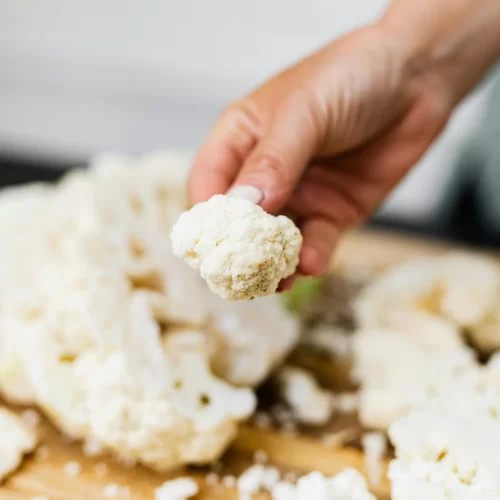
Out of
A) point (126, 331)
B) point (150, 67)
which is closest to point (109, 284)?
point (126, 331)

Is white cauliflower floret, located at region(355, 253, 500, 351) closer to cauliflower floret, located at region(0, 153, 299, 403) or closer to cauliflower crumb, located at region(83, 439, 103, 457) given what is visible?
cauliflower floret, located at region(0, 153, 299, 403)

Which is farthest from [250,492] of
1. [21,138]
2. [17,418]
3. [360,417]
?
[21,138]

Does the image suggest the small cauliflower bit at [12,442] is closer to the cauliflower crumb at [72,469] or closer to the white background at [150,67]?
the cauliflower crumb at [72,469]

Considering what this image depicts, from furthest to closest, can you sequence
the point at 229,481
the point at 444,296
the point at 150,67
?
the point at 150,67 → the point at 444,296 → the point at 229,481

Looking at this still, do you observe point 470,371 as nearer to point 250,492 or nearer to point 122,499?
point 250,492

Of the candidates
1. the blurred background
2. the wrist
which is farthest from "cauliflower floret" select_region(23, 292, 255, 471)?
the blurred background

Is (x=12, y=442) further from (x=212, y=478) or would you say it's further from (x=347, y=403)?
(x=347, y=403)
